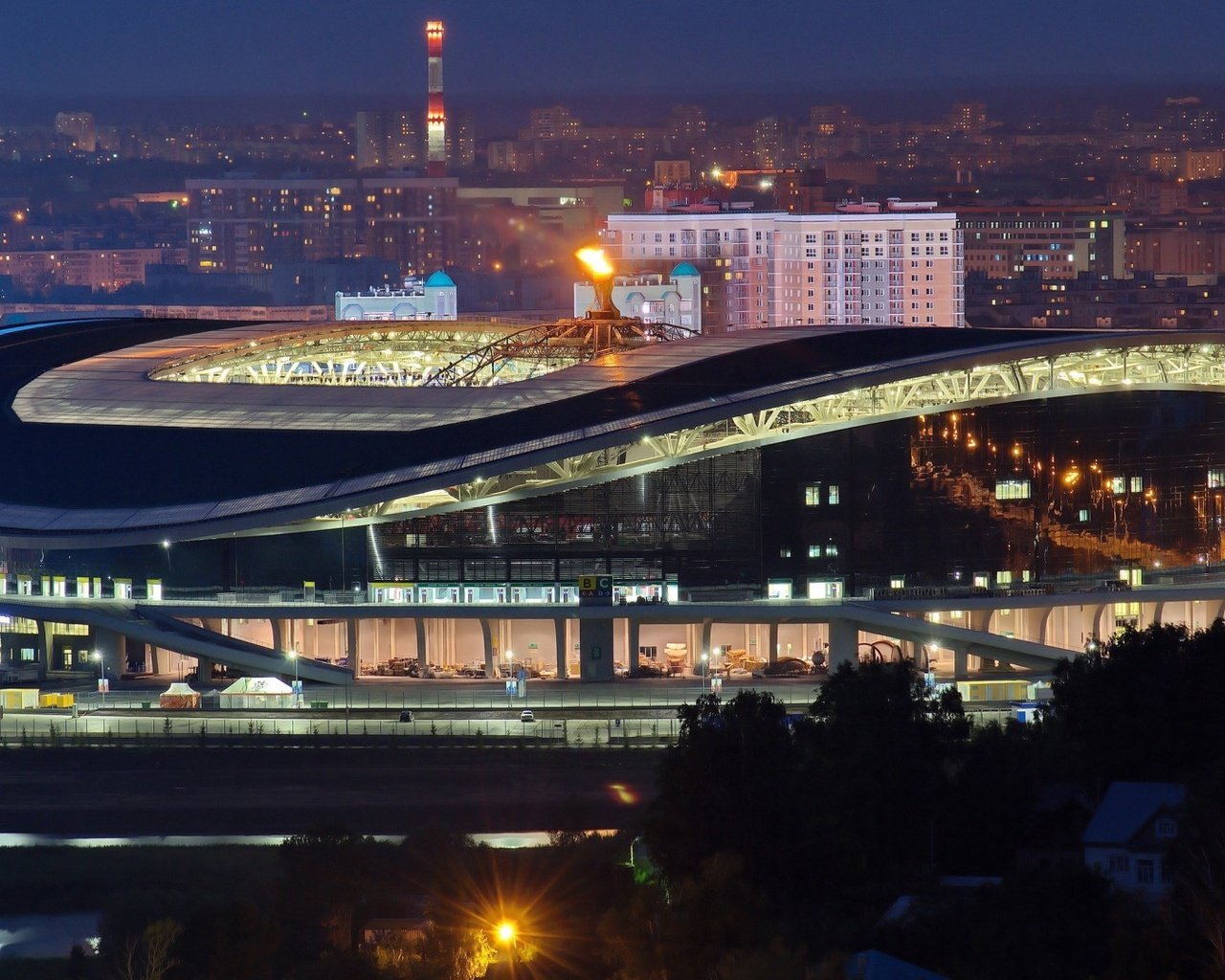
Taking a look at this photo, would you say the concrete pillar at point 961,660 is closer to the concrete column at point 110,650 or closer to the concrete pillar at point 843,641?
the concrete pillar at point 843,641

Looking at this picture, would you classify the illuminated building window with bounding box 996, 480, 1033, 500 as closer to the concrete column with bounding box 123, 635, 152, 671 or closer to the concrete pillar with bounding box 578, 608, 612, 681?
the concrete pillar with bounding box 578, 608, 612, 681

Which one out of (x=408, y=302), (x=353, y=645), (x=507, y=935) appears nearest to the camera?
(x=507, y=935)

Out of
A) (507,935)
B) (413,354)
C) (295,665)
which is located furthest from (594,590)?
(507,935)

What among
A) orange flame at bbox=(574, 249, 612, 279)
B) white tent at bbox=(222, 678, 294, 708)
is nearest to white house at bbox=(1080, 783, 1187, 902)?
white tent at bbox=(222, 678, 294, 708)

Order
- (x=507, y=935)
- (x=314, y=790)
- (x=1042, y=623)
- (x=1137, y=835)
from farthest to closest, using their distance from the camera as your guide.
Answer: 1. (x=1042, y=623)
2. (x=314, y=790)
3. (x=507, y=935)
4. (x=1137, y=835)

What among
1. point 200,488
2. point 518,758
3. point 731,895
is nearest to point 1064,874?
point 731,895

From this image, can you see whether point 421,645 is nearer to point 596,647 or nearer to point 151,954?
point 596,647
